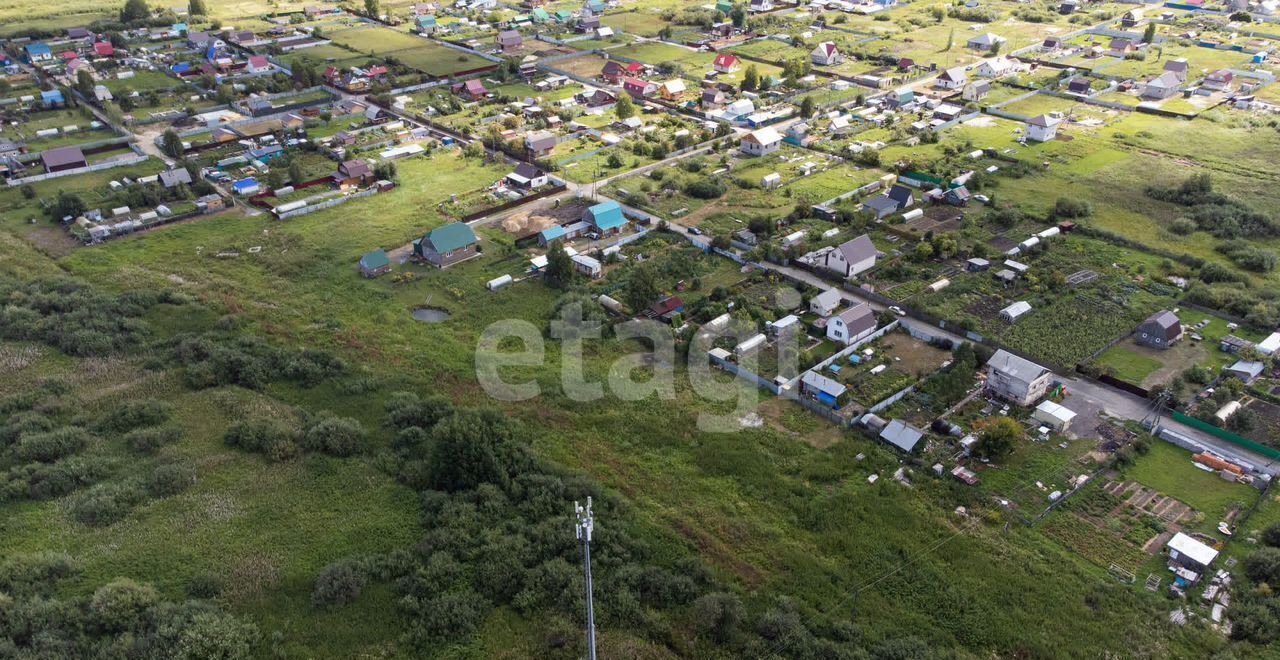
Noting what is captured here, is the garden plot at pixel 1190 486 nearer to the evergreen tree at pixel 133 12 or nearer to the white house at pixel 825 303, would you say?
the white house at pixel 825 303

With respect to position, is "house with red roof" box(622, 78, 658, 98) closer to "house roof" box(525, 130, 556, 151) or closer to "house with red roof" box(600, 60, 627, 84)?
"house with red roof" box(600, 60, 627, 84)

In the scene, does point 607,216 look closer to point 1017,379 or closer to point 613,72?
point 1017,379

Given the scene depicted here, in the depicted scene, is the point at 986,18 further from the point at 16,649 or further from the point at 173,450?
the point at 16,649

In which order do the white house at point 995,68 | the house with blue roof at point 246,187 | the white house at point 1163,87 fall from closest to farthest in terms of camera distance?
the house with blue roof at point 246,187
the white house at point 1163,87
the white house at point 995,68

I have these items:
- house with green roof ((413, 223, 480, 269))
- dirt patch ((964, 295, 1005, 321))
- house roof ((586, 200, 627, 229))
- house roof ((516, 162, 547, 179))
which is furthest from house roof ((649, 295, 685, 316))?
house roof ((516, 162, 547, 179))

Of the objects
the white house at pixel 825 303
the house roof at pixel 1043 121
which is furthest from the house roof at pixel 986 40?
the white house at pixel 825 303

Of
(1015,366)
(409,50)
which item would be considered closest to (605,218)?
(1015,366)
